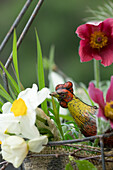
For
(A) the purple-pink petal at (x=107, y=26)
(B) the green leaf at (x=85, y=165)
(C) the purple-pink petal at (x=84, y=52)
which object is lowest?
(B) the green leaf at (x=85, y=165)

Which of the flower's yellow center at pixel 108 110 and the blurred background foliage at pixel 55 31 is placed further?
the blurred background foliage at pixel 55 31

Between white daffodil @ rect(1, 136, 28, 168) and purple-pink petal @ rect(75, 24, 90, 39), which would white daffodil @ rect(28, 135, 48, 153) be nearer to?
white daffodil @ rect(1, 136, 28, 168)

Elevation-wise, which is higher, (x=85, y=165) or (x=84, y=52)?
(x=84, y=52)

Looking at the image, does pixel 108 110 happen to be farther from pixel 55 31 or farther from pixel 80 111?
pixel 55 31

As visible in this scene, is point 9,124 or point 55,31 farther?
point 55,31

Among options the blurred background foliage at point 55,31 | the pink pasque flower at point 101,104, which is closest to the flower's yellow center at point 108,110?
the pink pasque flower at point 101,104

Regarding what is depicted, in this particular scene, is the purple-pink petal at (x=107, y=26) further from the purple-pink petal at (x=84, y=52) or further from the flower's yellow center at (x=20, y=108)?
the flower's yellow center at (x=20, y=108)

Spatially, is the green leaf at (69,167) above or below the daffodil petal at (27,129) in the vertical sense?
below

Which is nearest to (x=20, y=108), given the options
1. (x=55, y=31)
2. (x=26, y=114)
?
(x=26, y=114)
